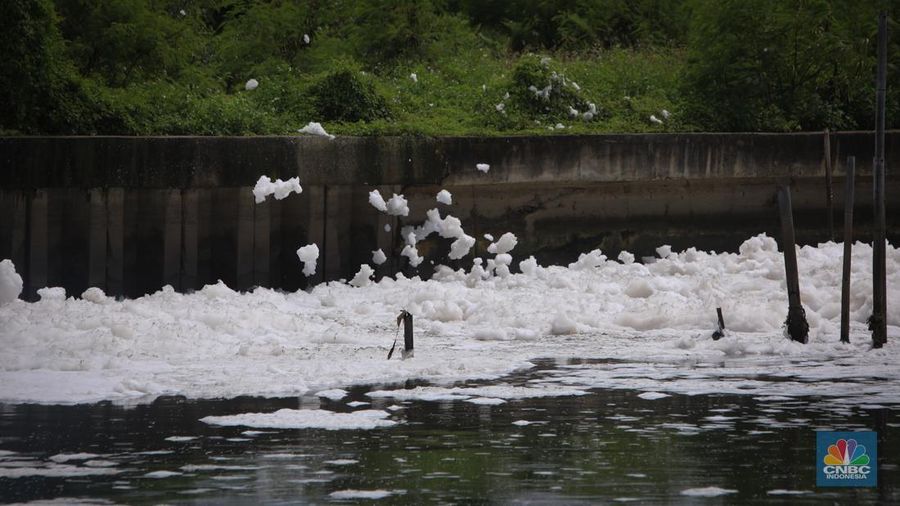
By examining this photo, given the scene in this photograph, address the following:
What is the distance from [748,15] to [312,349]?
475 inches

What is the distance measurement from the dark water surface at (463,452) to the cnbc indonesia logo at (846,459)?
0.31 feet

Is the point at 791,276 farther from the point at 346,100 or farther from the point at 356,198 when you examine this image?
the point at 346,100

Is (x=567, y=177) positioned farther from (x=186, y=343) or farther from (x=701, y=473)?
(x=701, y=473)

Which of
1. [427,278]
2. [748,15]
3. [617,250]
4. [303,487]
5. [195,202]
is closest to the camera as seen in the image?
[303,487]

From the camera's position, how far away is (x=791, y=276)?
1442cm

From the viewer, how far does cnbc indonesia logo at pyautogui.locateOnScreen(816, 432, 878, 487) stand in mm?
8711

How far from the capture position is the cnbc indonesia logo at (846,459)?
8711 millimetres

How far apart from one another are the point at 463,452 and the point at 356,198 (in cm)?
1001

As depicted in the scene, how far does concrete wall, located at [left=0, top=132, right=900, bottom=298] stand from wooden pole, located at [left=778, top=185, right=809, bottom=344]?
6.40 meters

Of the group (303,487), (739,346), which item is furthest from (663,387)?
(303,487)

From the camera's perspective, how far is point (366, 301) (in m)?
17.7

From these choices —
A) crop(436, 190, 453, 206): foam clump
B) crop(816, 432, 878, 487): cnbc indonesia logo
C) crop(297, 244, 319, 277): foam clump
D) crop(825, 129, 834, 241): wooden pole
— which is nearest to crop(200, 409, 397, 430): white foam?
crop(816, 432, 878, 487): cnbc indonesia logo

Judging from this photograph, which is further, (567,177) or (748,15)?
(748,15)

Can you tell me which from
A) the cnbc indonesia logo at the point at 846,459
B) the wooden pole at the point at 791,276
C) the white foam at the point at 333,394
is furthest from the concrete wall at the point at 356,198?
the cnbc indonesia logo at the point at 846,459
